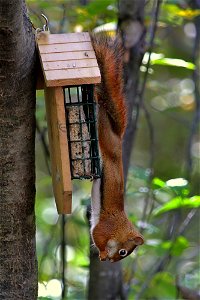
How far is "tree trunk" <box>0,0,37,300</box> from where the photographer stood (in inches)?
74.4

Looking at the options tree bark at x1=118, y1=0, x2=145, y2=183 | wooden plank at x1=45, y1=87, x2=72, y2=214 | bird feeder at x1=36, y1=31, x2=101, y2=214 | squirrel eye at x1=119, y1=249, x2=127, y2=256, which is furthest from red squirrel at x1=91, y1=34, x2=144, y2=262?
tree bark at x1=118, y1=0, x2=145, y2=183

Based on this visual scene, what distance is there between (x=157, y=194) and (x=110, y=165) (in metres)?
1.85

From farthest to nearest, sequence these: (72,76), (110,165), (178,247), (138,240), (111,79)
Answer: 1. (178,247)
2. (138,240)
3. (110,165)
4. (111,79)
5. (72,76)

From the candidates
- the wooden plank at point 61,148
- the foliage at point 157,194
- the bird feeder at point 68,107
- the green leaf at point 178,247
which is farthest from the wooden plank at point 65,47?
the green leaf at point 178,247

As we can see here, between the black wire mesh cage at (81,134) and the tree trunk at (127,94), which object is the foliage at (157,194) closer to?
the tree trunk at (127,94)

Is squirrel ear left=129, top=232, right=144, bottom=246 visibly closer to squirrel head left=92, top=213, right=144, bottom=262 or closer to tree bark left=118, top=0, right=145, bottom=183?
squirrel head left=92, top=213, right=144, bottom=262

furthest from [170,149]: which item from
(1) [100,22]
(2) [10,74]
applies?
(2) [10,74]

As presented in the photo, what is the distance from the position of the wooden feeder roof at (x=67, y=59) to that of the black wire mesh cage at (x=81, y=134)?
0.44ft

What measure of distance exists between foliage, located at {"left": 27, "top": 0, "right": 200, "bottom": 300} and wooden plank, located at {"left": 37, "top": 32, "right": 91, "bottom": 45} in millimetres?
953

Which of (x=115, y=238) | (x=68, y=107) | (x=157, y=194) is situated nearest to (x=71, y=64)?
(x=68, y=107)

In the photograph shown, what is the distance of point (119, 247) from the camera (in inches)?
121

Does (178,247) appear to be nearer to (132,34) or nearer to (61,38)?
(132,34)

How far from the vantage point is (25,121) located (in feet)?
6.68

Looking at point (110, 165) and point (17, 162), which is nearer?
point (17, 162)
